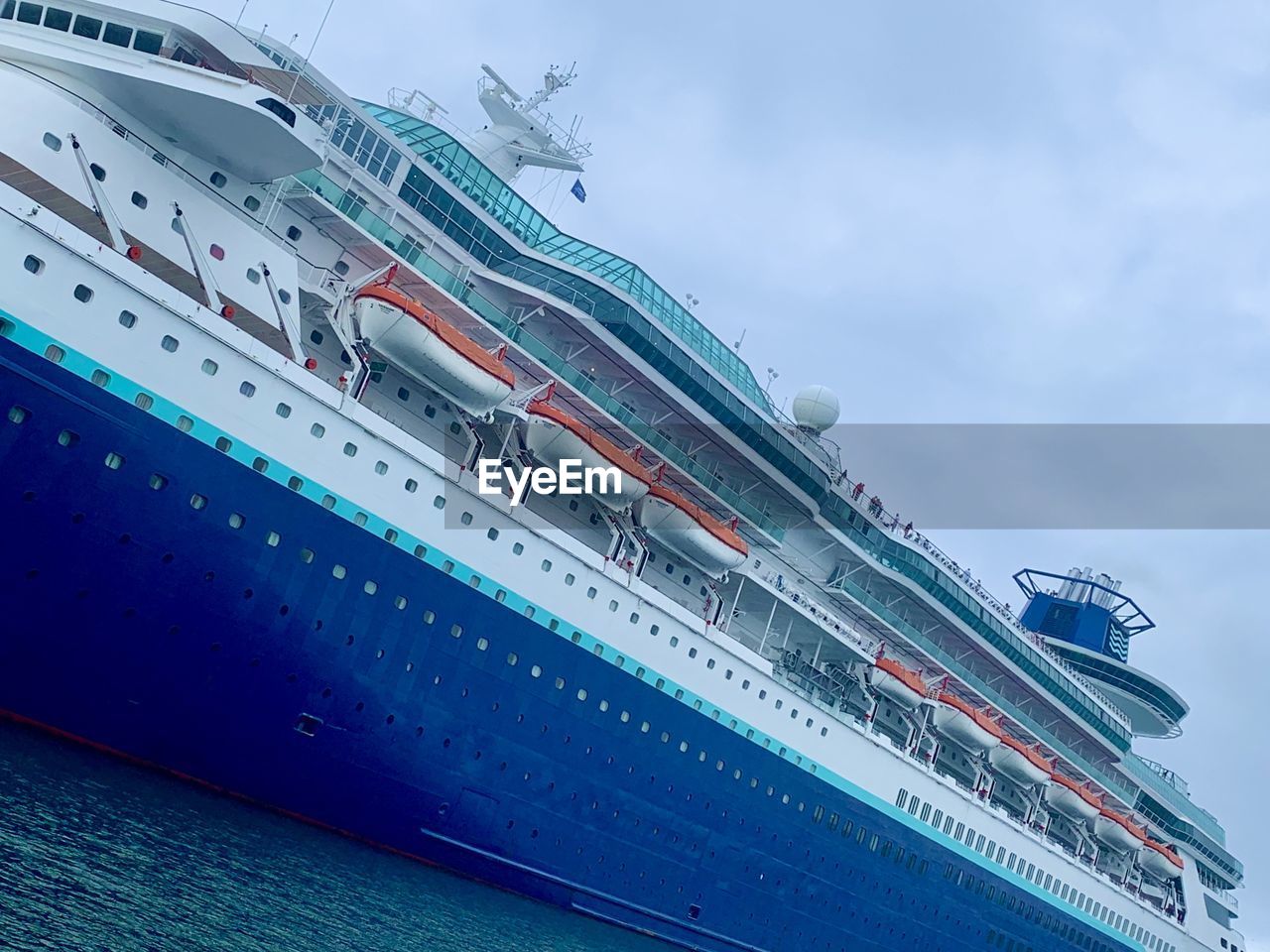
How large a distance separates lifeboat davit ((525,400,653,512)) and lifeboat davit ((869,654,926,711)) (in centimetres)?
984

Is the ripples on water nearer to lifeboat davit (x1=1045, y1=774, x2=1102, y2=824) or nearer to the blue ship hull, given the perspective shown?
the blue ship hull

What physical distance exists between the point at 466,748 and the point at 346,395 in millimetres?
6303

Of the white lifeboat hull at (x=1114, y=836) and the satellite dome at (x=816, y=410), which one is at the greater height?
the satellite dome at (x=816, y=410)

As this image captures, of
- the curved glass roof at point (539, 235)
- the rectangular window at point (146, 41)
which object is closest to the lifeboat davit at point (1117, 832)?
the curved glass roof at point (539, 235)

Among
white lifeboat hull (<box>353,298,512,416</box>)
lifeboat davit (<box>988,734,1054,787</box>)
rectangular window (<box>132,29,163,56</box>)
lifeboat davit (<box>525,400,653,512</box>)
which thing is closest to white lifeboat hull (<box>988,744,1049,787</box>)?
lifeboat davit (<box>988,734,1054,787</box>)

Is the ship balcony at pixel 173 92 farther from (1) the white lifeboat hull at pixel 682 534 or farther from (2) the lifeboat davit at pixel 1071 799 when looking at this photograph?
(2) the lifeboat davit at pixel 1071 799

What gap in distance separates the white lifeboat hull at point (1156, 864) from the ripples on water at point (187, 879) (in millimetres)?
27009

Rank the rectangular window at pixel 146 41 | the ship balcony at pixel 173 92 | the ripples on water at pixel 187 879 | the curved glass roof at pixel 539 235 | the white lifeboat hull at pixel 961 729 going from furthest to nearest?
the white lifeboat hull at pixel 961 729 < the curved glass roof at pixel 539 235 < the rectangular window at pixel 146 41 < the ship balcony at pixel 173 92 < the ripples on water at pixel 187 879

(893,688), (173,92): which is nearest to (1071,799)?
(893,688)

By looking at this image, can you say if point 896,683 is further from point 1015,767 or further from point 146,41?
point 146,41

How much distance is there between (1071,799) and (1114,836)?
3.85m

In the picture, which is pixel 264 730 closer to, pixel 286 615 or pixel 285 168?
pixel 286 615

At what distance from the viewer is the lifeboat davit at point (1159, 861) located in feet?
123

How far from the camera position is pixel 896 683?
1088 inches
